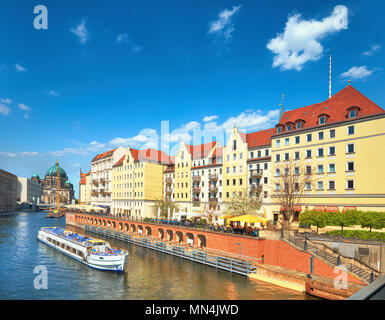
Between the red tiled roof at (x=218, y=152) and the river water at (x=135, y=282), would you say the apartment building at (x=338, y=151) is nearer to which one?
the red tiled roof at (x=218, y=152)

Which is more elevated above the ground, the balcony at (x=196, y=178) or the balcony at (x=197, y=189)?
the balcony at (x=196, y=178)

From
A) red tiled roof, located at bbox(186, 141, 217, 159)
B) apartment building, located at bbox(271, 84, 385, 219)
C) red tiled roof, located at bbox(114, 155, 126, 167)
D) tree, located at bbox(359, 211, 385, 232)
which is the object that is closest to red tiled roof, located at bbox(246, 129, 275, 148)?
apartment building, located at bbox(271, 84, 385, 219)

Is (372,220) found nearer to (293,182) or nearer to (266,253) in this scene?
(266,253)

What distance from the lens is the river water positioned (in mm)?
29938

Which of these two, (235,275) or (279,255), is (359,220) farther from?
(235,275)

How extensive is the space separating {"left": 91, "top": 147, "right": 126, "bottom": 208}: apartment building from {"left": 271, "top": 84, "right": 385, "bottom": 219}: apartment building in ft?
228

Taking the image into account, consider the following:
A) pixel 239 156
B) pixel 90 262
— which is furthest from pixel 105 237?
pixel 239 156

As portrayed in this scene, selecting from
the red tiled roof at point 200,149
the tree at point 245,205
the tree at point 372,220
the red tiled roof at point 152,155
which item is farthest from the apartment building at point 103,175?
the tree at point 372,220

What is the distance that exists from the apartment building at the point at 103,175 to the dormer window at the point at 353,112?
81.4m

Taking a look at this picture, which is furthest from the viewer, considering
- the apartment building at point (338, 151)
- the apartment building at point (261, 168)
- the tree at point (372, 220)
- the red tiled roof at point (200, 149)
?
the red tiled roof at point (200, 149)

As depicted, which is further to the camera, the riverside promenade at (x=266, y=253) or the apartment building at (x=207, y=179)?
the apartment building at (x=207, y=179)

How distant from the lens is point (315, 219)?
131 ft

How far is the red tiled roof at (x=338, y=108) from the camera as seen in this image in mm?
43906
